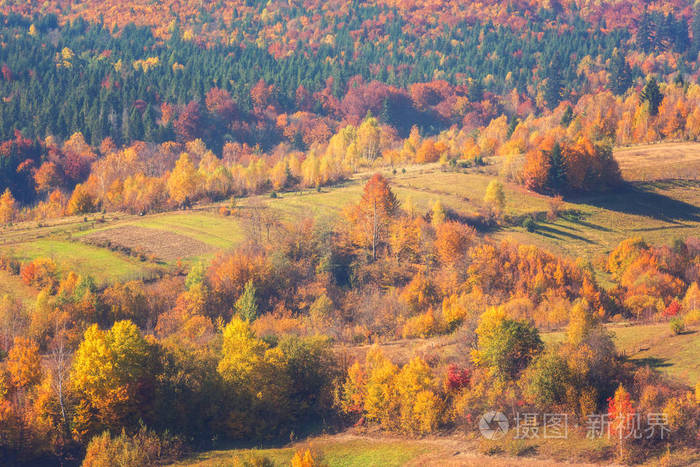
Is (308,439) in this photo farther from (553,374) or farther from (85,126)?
(85,126)

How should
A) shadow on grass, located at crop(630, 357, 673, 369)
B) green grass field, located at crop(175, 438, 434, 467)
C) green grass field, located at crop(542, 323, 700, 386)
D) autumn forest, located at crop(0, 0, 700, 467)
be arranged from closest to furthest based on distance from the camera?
green grass field, located at crop(175, 438, 434, 467), autumn forest, located at crop(0, 0, 700, 467), green grass field, located at crop(542, 323, 700, 386), shadow on grass, located at crop(630, 357, 673, 369)

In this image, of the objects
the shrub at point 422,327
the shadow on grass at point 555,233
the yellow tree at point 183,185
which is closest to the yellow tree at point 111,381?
the shrub at point 422,327

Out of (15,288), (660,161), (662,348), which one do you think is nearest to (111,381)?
(15,288)

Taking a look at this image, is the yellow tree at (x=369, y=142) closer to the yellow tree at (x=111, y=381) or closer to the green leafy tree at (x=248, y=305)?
Answer: the green leafy tree at (x=248, y=305)

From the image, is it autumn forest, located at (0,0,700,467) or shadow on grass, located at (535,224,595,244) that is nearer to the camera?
autumn forest, located at (0,0,700,467)

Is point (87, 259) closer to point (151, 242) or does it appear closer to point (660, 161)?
point (151, 242)

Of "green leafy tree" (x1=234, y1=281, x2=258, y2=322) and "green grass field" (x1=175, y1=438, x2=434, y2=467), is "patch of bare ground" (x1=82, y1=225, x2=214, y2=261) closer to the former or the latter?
"green leafy tree" (x1=234, y1=281, x2=258, y2=322)

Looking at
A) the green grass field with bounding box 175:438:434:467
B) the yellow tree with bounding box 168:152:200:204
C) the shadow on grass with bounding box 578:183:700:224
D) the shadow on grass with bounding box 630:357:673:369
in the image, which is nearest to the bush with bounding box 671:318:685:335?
the shadow on grass with bounding box 630:357:673:369
